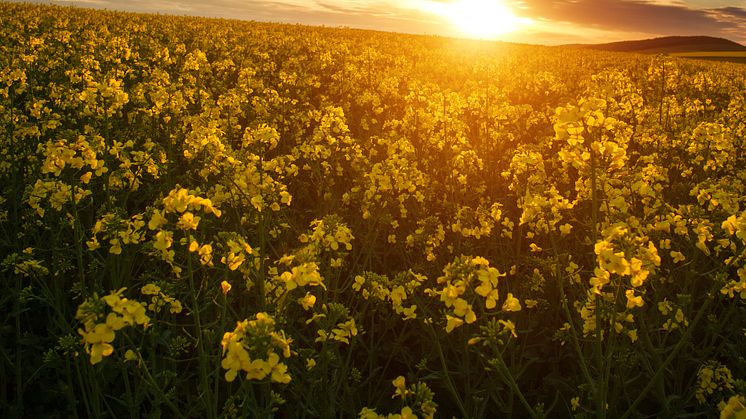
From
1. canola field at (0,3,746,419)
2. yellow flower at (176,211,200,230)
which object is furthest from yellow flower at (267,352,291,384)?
yellow flower at (176,211,200,230)

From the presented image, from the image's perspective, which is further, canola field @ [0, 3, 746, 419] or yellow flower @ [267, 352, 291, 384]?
canola field @ [0, 3, 746, 419]

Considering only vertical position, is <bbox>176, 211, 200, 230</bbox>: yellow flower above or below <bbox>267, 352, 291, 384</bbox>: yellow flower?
above

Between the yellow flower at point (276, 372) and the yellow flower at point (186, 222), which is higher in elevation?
the yellow flower at point (186, 222)

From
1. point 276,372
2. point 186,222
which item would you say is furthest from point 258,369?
point 186,222

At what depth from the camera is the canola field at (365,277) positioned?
9.14ft

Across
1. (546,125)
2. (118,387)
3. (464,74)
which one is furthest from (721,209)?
(464,74)

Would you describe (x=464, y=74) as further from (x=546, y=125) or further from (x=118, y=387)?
(x=118, y=387)

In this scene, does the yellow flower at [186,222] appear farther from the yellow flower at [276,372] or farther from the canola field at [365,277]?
the yellow flower at [276,372]

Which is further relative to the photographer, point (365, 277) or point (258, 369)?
point (365, 277)

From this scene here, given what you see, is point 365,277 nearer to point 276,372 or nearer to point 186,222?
point 186,222

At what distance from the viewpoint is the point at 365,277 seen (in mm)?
3766

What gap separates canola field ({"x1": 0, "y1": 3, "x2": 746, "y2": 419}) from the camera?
110 inches

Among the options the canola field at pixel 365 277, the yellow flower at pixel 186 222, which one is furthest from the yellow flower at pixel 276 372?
the yellow flower at pixel 186 222

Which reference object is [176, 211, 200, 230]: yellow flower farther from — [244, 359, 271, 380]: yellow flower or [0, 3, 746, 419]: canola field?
[244, 359, 271, 380]: yellow flower
